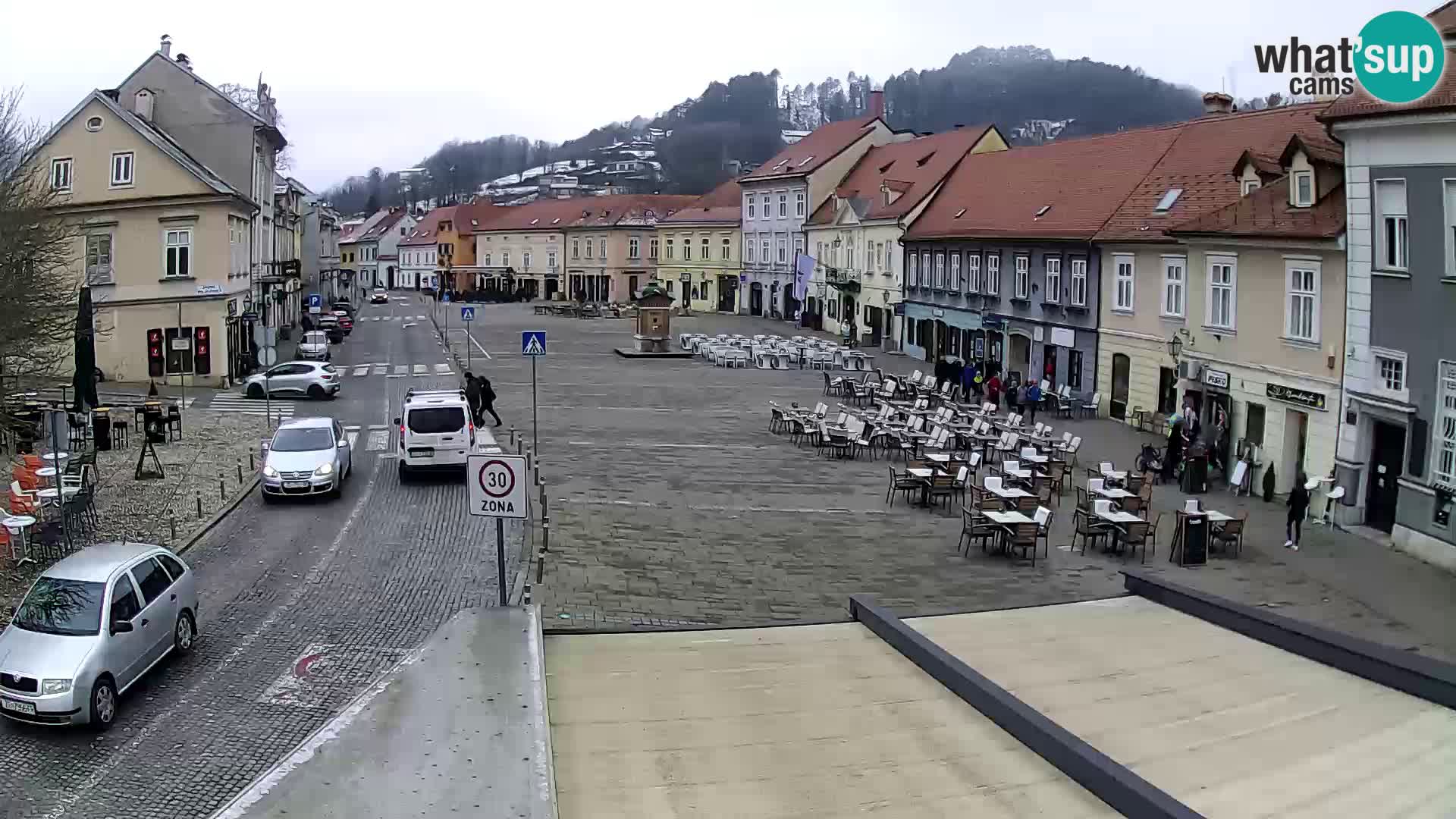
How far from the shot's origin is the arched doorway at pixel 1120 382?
3628 centimetres

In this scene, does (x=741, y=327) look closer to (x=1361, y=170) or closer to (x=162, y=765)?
(x=1361, y=170)

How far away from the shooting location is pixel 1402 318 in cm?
2131

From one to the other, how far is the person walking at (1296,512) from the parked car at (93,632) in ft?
56.6

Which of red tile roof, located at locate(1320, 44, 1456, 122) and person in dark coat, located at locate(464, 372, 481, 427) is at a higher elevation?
red tile roof, located at locate(1320, 44, 1456, 122)

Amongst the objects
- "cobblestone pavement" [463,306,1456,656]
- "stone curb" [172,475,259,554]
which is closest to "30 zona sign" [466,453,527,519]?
"cobblestone pavement" [463,306,1456,656]

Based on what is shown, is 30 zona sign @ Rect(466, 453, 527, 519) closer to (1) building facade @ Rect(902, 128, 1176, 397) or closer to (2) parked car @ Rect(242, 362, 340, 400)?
(1) building facade @ Rect(902, 128, 1176, 397)

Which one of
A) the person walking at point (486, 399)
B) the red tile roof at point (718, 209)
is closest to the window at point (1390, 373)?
the person walking at point (486, 399)

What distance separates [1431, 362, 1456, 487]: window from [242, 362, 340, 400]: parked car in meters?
32.2

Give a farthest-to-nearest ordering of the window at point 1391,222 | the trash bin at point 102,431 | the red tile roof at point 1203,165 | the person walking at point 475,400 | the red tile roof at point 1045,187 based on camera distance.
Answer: the red tile roof at point 1045,187
the red tile roof at point 1203,165
the person walking at point 475,400
the trash bin at point 102,431
the window at point 1391,222

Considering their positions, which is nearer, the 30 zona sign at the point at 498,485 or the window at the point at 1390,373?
the 30 zona sign at the point at 498,485

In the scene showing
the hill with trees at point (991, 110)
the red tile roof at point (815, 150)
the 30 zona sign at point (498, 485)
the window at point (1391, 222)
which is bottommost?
the 30 zona sign at point (498, 485)

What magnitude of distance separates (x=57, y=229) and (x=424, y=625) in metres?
13.0

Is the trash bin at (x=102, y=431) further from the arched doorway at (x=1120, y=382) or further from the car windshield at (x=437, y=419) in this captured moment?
the arched doorway at (x=1120, y=382)

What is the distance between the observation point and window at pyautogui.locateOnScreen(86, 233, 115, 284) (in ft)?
134
